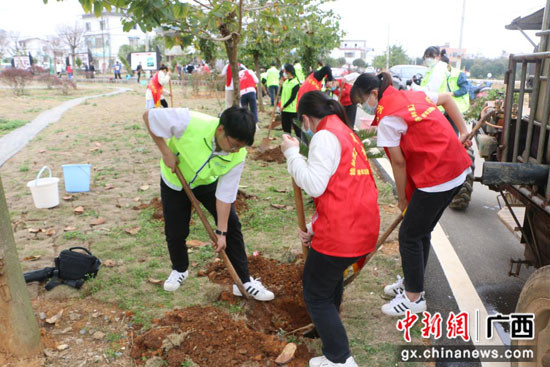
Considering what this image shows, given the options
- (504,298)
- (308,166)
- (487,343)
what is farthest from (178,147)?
(504,298)

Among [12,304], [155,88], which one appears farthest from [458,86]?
[155,88]

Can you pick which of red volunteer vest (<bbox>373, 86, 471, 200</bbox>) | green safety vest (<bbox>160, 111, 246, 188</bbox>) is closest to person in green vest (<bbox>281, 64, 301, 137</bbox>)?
green safety vest (<bbox>160, 111, 246, 188</bbox>)

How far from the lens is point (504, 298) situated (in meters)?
3.60

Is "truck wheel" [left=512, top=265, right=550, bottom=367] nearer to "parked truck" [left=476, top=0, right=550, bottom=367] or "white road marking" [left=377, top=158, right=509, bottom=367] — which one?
"parked truck" [left=476, top=0, right=550, bottom=367]

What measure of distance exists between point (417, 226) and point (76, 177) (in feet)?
15.8

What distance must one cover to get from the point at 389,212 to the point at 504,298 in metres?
1.95

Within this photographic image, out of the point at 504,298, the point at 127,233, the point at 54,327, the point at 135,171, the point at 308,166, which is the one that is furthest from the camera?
the point at 135,171

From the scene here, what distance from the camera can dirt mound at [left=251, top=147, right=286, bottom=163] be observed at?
27.5 feet

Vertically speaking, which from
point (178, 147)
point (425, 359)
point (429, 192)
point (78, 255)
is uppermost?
point (178, 147)

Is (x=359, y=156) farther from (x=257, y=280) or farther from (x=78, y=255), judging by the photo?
(x=78, y=255)

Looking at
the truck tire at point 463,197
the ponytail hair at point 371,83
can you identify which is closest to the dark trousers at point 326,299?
the ponytail hair at point 371,83

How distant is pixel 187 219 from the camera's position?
11.3 feet

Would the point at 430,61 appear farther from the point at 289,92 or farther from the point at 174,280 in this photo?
the point at 174,280

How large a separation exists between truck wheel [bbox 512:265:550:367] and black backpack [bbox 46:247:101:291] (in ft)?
10.6
